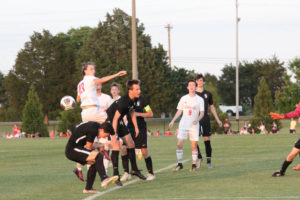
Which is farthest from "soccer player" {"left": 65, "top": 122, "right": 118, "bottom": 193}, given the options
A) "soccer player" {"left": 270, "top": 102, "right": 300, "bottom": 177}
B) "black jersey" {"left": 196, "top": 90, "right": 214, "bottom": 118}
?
"black jersey" {"left": 196, "top": 90, "right": 214, "bottom": 118}

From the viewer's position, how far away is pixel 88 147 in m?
10.4

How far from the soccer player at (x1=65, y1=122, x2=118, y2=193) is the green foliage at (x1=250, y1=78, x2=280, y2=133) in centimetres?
3564

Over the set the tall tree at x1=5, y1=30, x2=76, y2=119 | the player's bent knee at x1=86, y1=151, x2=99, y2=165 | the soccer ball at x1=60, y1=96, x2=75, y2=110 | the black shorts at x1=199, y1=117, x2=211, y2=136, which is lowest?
the player's bent knee at x1=86, y1=151, x2=99, y2=165

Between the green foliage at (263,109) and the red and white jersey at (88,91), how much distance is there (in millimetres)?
34739

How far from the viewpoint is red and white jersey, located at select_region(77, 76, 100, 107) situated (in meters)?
11.1

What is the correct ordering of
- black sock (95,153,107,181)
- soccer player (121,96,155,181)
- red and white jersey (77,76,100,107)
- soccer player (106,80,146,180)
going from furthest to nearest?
soccer player (121,96,155,181), soccer player (106,80,146,180), red and white jersey (77,76,100,107), black sock (95,153,107,181)

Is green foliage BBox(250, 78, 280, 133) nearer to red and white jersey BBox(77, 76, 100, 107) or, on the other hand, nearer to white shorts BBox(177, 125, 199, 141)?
white shorts BBox(177, 125, 199, 141)

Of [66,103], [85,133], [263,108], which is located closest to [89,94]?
[85,133]

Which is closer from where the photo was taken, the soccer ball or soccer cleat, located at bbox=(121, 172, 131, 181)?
soccer cleat, located at bbox=(121, 172, 131, 181)

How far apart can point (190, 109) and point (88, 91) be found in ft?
11.6

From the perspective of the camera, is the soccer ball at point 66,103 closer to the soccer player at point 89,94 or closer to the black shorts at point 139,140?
the black shorts at point 139,140

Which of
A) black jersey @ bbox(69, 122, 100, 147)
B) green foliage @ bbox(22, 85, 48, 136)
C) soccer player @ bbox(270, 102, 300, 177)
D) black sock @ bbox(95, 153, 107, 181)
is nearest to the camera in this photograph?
black sock @ bbox(95, 153, 107, 181)

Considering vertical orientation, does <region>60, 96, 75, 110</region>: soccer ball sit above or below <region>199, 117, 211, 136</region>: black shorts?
above

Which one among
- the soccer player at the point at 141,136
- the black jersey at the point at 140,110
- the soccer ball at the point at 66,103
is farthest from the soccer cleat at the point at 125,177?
the soccer ball at the point at 66,103
